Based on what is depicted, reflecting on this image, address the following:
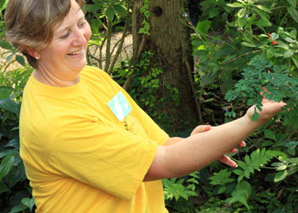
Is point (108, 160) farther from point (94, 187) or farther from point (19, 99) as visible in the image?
point (19, 99)

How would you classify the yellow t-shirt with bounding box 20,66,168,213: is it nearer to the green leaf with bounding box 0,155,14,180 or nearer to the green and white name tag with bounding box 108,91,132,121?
the green and white name tag with bounding box 108,91,132,121

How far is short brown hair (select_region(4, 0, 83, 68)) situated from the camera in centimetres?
180

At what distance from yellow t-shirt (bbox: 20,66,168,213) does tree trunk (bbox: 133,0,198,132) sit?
209cm

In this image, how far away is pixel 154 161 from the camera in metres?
1.84

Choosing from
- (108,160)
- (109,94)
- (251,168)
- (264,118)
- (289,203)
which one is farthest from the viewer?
(289,203)

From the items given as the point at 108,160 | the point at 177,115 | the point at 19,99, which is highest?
the point at 108,160

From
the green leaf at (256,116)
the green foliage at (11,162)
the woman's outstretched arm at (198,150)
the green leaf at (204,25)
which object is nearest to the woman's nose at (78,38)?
the woman's outstretched arm at (198,150)

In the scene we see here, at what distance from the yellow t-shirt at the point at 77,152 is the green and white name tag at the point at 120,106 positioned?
7 cm

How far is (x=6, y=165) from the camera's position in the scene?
11.2 ft

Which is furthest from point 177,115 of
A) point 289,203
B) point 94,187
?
point 94,187

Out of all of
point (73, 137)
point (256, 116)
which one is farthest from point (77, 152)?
point (256, 116)

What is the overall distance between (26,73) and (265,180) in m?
1.99

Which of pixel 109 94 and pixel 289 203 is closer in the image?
pixel 109 94

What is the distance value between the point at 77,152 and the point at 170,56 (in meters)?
2.37
